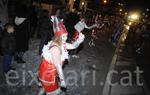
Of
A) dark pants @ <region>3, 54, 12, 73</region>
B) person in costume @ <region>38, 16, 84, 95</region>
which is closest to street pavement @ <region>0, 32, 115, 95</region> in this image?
dark pants @ <region>3, 54, 12, 73</region>

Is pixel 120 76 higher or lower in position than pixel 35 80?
lower

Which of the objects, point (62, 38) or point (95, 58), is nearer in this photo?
point (62, 38)

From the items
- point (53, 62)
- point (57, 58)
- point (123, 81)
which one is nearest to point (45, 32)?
point (123, 81)

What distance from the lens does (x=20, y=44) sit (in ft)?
33.6

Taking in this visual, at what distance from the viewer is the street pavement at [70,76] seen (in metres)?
7.79

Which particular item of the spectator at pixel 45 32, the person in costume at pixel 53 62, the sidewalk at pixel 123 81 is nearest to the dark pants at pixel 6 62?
the spectator at pixel 45 32

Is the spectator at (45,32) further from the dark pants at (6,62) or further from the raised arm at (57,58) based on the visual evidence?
the raised arm at (57,58)

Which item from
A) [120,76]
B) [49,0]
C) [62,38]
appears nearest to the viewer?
[62,38]

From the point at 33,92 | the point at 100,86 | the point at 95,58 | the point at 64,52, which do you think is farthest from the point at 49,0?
the point at 64,52

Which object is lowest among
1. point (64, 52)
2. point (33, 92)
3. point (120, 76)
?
point (120, 76)

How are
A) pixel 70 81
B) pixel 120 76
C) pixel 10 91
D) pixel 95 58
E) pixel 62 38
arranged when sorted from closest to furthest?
pixel 62 38
pixel 10 91
pixel 70 81
pixel 120 76
pixel 95 58

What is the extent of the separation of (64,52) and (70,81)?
410 centimetres

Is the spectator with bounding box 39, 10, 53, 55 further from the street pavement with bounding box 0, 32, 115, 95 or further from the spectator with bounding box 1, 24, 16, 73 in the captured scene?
the spectator with bounding box 1, 24, 16, 73

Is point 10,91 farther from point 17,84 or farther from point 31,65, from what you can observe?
point 31,65
